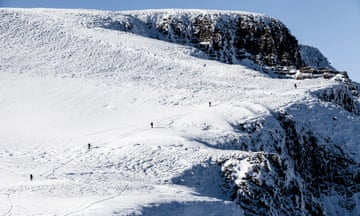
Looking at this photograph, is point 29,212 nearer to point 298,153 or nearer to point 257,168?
point 257,168

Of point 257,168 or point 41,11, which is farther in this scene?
point 41,11

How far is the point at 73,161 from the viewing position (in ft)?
108

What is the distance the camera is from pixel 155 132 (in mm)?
37531

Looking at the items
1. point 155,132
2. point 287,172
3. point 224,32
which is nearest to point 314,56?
point 224,32

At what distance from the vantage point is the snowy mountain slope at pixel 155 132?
28.5m

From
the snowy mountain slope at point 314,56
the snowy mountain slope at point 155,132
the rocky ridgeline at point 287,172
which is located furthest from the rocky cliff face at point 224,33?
the snowy mountain slope at point 314,56

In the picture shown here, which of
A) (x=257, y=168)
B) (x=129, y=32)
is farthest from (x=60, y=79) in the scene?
(x=257, y=168)

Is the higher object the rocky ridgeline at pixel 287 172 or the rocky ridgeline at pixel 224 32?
the rocky ridgeline at pixel 224 32

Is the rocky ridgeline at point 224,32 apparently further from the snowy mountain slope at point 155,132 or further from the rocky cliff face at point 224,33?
the snowy mountain slope at point 155,132

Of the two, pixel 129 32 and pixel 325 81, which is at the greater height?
pixel 129 32

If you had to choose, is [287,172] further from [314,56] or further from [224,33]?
[314,56]

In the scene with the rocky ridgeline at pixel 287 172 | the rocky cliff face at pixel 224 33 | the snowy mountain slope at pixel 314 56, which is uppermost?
the rocky cliff face at pixel 224 33

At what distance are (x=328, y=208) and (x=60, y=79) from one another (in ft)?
92.1

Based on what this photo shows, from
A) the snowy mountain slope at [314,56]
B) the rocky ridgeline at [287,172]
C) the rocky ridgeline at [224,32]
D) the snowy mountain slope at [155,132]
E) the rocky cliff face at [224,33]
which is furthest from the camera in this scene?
the snowy mountain slope at [314,56]
